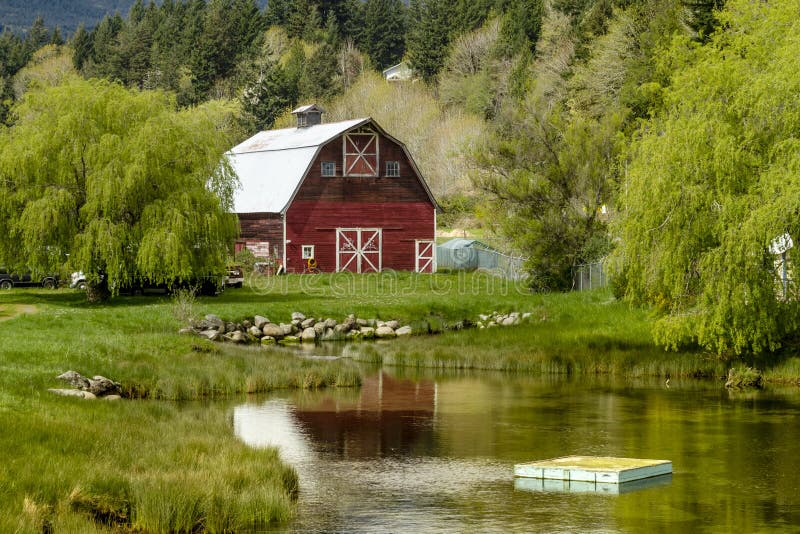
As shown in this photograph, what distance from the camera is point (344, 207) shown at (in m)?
63.4

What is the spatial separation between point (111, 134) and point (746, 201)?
77.4 feet

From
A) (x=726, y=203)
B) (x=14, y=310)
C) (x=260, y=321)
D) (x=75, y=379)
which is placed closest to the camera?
(x=75, y=379)

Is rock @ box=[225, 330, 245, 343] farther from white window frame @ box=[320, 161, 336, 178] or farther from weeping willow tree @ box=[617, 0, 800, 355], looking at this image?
white window frame @ box=[320, 161, 336, 178]

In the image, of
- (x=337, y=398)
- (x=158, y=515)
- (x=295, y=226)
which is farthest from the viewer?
(x=295, y=226)

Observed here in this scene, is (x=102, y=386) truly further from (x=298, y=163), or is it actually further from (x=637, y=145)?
(x=298, y=163)

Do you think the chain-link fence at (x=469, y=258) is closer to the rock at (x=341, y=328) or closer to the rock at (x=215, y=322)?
the rock at (x=341, y=328)

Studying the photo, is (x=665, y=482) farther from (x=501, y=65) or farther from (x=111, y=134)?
(x=501, y=65)

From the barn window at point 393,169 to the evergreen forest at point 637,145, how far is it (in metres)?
4.94

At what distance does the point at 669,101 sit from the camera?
3253 cm

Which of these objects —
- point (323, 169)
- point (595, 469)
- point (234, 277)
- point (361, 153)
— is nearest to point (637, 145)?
point (595, 469)

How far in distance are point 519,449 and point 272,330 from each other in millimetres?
20260

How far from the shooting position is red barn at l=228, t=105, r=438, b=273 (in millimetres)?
62406

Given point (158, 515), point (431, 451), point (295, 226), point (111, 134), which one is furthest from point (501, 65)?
point (158, 515)

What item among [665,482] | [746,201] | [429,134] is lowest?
[665,482]
